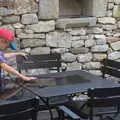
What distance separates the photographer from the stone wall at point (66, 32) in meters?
5.71

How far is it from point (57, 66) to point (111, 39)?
50.8 inches

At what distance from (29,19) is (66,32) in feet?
1.95

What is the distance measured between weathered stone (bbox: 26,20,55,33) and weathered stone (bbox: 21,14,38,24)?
58mm

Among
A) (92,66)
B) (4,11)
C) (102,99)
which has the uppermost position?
(4,11)

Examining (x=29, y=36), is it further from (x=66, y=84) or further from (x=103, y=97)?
(x=103, y=97)

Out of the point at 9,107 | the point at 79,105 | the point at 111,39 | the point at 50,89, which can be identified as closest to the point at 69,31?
the point at 111,39

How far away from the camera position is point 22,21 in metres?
5.71

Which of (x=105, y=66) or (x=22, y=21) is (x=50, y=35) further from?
(x=105, y=66)

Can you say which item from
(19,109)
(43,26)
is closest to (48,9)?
(43,26)

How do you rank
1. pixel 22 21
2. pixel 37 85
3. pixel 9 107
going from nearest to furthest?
pixel 9 107, pixel 37 85, pixel 22 21

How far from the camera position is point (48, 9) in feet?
19.2

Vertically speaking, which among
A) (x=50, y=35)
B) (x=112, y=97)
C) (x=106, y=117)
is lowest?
(x=106, y=117)

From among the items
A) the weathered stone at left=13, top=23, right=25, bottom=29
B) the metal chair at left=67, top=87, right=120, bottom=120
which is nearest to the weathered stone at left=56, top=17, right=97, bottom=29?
the weathered stone at left=13, top=23, right=25, bottom=29

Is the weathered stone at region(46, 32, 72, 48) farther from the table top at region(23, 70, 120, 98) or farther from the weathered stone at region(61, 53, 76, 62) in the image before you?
the table top at region(23, 70, 120, 98)
